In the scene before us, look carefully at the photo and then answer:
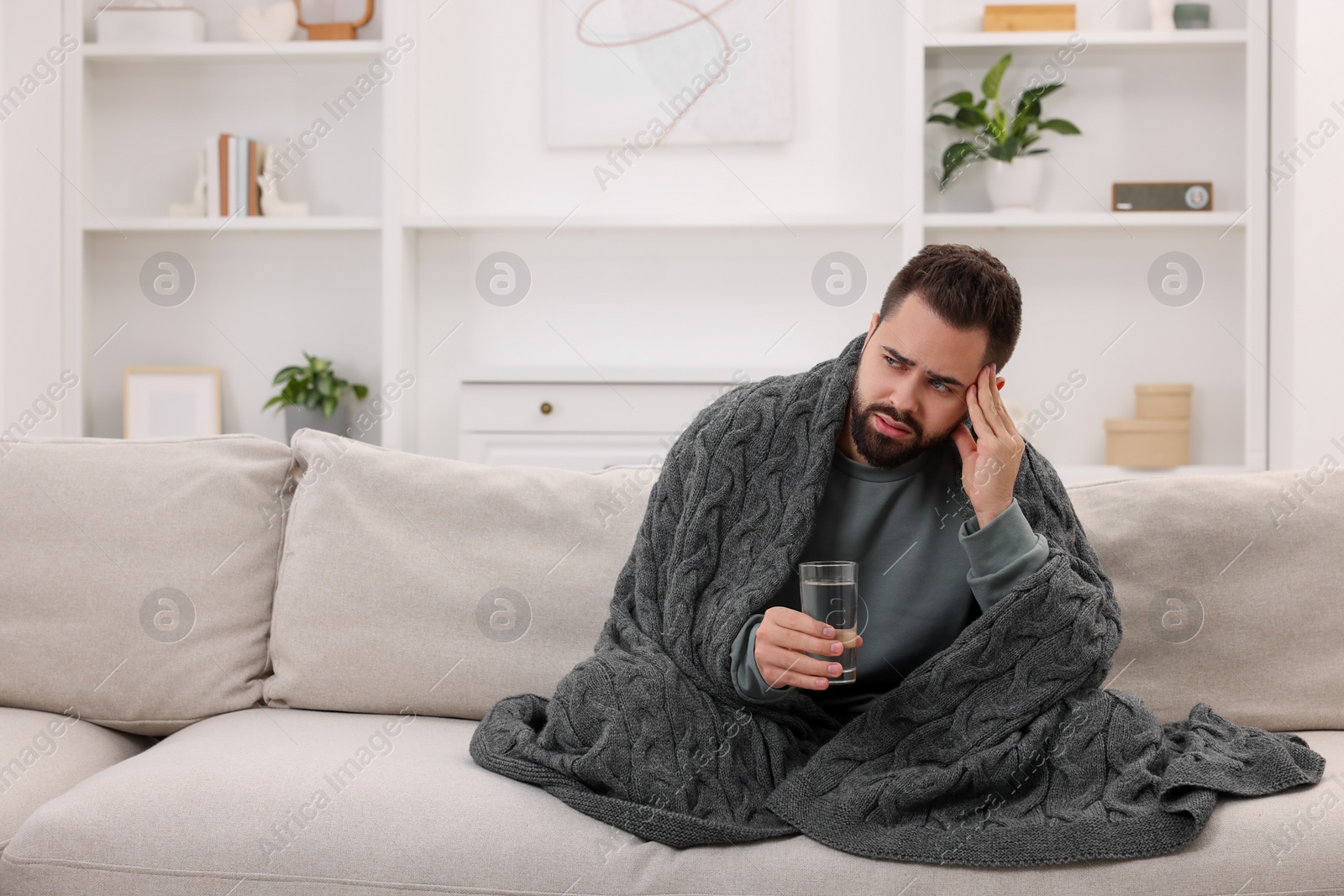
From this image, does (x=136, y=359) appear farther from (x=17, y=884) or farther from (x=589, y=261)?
(x=17, y=884)

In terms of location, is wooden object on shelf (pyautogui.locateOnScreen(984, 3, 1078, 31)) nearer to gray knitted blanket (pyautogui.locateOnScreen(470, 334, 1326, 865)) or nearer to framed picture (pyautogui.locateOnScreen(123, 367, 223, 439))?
gray knitted blanket (pyautogui.locateOnScreen(470, 334, 1326, 865))

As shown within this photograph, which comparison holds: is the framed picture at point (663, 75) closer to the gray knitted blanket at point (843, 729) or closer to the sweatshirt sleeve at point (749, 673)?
the gray knitted blanket at point (843, 729)

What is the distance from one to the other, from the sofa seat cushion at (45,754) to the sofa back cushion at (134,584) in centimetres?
3

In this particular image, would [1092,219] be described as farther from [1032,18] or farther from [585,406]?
[585,406]

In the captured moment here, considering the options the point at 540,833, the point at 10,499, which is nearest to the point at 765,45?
the point at 10,499

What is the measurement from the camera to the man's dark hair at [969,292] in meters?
1.40

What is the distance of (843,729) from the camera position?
1.42 m

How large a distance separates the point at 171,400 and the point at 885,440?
9.24ft

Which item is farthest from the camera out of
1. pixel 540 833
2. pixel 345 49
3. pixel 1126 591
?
pixel 345 49

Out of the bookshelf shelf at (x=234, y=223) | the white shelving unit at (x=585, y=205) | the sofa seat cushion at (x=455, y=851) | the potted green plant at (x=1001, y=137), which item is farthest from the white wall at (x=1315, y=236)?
the bookshelf shelf at (x=234, y=223)

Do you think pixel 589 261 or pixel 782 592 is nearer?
pixel 782 592

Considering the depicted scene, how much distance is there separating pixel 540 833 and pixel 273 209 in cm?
272

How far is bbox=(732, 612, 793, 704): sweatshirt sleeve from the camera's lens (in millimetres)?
1354

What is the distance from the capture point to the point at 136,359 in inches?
140
